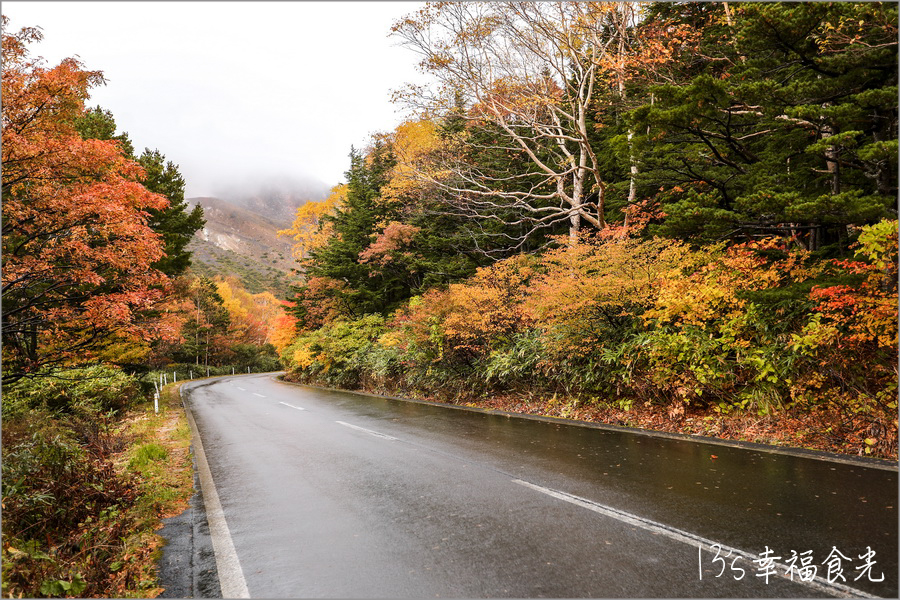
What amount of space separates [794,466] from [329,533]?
5620mm

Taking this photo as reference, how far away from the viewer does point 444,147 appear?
18766 millimetres

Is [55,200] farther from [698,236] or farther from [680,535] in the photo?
[698,236]

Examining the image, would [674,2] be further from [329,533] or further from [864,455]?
[329,533]

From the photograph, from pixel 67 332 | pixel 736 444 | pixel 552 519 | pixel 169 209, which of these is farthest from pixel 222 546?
pixel 169 209

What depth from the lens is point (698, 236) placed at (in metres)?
9.25

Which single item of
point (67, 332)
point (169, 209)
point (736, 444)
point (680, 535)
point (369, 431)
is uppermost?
point (169, 209)

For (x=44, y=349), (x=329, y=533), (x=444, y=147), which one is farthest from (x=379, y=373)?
(x=329, y=533)

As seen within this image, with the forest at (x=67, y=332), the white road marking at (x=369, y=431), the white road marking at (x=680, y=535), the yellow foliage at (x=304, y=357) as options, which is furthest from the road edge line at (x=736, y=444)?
the yellow foliage at (x=304, y=357)

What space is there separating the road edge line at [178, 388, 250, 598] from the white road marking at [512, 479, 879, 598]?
3192mm

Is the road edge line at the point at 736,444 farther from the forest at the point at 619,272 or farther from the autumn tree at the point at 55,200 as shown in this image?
the autumn tree at the point at 55,200

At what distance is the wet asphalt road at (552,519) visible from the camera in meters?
3.38

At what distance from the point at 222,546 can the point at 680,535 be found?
4.06 metres

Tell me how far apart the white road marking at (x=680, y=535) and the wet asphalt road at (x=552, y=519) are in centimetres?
2

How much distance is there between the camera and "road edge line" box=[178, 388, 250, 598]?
3530mm
